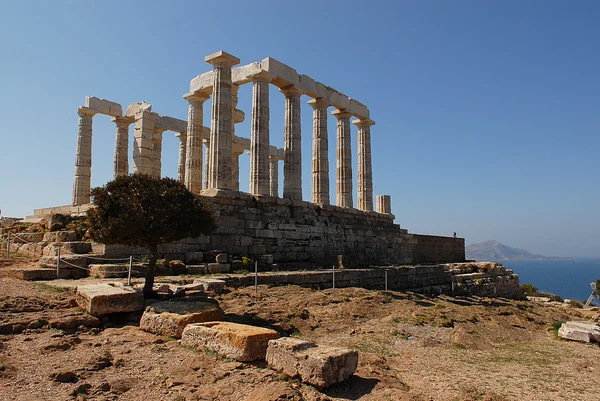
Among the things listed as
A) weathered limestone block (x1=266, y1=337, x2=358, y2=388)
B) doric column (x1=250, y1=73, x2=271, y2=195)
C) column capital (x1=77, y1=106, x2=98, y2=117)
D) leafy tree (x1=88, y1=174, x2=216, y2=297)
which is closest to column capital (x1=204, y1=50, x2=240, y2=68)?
doric column (x1=250, y1=73, x2=271, y2=195)

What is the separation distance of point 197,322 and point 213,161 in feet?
39.6

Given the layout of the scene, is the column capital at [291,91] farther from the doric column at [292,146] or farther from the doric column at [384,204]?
the doric column at [384,204]

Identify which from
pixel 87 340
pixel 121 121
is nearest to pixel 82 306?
pixel 87 340

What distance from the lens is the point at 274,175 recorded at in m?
33.6

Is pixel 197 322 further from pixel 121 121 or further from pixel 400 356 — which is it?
pixel 121 121

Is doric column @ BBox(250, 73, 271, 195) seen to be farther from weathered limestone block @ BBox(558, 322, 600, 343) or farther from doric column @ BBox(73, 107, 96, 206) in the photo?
weathered limestone block @ BBox(558, 322, 600, 343)

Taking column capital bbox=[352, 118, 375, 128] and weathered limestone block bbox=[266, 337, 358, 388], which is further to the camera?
column capital bbox=[352, 118, 375, 128]

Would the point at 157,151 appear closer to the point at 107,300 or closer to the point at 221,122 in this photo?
the point at 221,122

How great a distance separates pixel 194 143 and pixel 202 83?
305cm

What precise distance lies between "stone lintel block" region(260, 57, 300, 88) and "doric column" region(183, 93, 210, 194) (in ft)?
13.1

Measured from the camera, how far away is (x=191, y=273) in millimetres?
15625

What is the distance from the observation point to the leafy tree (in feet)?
Answer: 33.3

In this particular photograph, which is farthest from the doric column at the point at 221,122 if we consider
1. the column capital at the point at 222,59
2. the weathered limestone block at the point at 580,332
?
the weathered limestone block at the point at 580,332

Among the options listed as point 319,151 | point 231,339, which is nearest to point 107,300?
point 231,339
